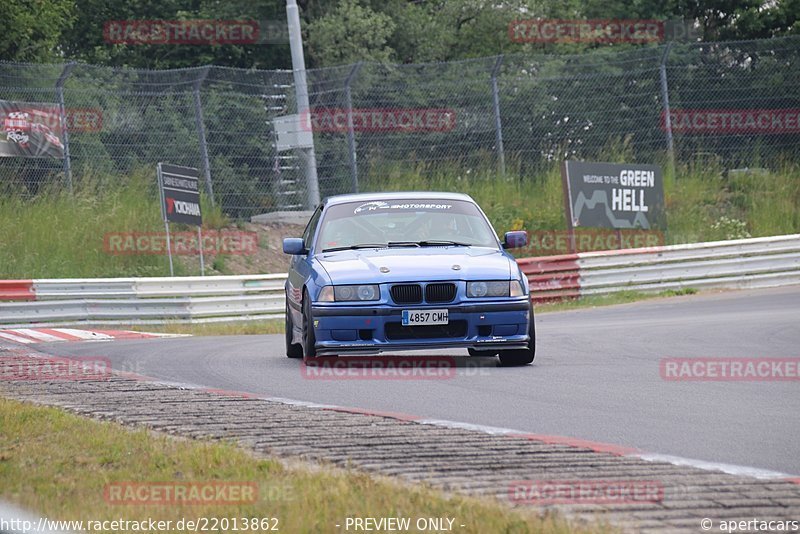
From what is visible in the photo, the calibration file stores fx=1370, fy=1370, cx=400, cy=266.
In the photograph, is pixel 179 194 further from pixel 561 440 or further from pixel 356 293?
pixel 561 440

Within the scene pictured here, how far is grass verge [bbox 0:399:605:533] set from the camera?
4664 millimetres

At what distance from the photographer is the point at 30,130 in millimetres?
22578

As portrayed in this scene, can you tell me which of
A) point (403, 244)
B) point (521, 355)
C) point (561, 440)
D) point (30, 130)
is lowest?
point (521, 355)

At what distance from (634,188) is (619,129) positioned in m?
1.85

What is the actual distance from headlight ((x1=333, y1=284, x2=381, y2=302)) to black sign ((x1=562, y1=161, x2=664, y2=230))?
44.4ft

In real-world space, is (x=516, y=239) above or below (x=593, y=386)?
above

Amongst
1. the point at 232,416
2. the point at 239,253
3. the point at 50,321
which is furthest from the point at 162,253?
the point at 232,416

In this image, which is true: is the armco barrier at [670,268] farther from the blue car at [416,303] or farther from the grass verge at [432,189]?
the blue car at [416,303]

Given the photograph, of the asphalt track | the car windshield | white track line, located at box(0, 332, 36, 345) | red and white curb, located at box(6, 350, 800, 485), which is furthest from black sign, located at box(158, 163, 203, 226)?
red and white curb, located at box(6, 350, 800, 485)

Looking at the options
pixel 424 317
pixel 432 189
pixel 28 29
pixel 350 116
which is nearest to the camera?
pixel 424 317

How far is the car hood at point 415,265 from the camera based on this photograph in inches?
412

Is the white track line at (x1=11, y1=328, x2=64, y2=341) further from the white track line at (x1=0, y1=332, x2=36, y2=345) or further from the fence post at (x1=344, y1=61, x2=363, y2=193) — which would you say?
the fence post at (x1=344, y1=61, x2=363, y2=193)

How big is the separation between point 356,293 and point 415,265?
0.54m

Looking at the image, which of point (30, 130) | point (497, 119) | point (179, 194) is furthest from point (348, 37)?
point (30, 130)
